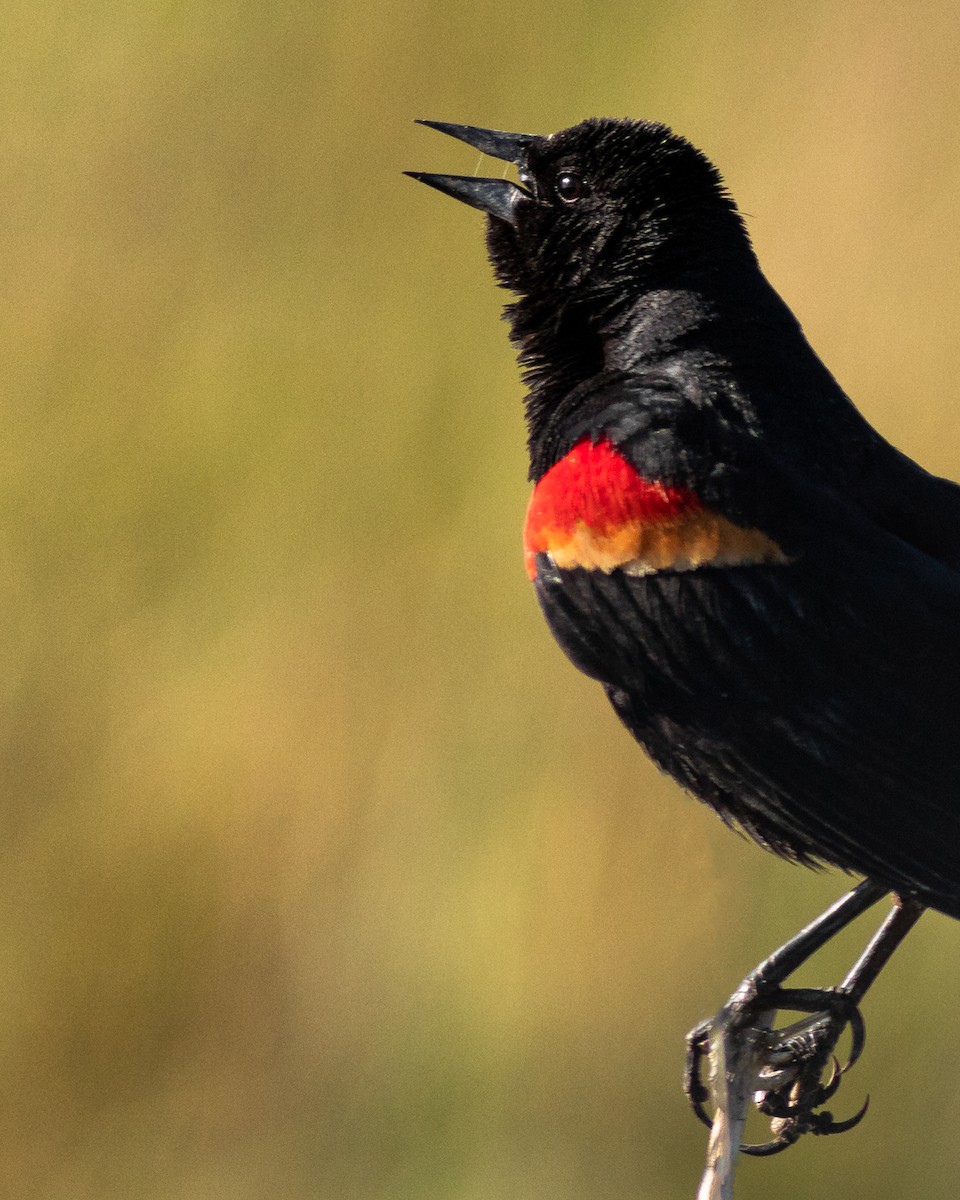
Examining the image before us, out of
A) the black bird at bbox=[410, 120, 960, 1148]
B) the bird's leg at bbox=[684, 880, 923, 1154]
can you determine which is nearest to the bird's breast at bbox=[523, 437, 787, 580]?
the black bird at bbox=[410, 120, 960, 1148]

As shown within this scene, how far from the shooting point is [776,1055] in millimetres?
2389

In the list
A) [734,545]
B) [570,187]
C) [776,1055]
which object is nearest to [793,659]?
[734,545]

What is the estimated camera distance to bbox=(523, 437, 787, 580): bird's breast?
2.09 m

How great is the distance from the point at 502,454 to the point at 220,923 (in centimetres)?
93

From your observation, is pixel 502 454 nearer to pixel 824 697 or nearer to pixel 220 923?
pixel 220 923

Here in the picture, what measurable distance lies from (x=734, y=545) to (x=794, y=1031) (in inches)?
24.7

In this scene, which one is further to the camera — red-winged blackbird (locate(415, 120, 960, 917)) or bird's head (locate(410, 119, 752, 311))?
bird's head (locate(410, 119, 752, 311))

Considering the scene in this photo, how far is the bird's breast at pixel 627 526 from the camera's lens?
2.09 metres

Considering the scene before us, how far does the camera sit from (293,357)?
3.26 meters

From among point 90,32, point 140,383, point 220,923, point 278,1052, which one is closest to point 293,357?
point 140,383

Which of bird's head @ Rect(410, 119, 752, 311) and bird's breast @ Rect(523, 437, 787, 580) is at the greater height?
bird's head @ Rect(410, 119, 752, 311)

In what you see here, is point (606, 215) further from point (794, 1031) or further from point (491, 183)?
point (794, 1031)

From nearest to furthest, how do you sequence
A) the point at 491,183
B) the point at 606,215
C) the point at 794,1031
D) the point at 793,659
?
1. the point at 793,659
2. the point at 794,1031
3. the point at 606,215
4. the point at 491,183

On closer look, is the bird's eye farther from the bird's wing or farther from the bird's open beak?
the bird's wing
